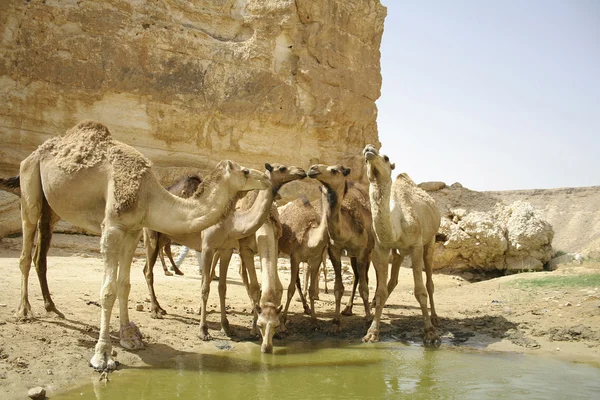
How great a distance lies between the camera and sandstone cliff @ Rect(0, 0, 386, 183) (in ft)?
51.0

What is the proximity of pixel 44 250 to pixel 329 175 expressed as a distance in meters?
3.89

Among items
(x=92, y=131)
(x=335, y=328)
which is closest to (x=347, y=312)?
(x=335, y=328)

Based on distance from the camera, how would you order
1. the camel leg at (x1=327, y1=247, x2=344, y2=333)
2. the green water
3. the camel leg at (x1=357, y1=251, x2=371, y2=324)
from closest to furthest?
the green water
the camel leg at (x1=327, y1=247, x2=344, y2=333)
the camel leg at (x1=357, y1=251, x2=371, y2=324)

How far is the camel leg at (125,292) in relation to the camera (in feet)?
21.1

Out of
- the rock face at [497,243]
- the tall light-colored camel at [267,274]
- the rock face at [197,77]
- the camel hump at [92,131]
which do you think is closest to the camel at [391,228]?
the tall light-colored camel at [267,274]

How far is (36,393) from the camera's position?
15.5 ft

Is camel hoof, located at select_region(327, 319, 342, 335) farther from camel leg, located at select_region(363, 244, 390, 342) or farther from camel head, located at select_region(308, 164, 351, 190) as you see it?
camel head, located at select_region(308, 164, 351, 190)

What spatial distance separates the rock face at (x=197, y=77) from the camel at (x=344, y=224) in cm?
843

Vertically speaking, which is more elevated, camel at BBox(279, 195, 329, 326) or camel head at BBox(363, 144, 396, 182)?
camel head at BBox(363, 144, 396, 182)

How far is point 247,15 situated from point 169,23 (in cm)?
280

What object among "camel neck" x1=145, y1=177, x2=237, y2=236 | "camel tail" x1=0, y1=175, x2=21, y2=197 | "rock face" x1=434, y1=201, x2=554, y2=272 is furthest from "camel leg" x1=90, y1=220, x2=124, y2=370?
"rock face" x1=434, y1=201, x2=554, y2=272

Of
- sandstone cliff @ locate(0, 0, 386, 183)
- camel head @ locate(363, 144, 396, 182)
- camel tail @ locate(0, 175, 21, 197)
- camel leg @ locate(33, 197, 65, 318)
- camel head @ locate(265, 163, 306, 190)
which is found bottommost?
camel leg @ locate(33, 197, 65, 318)

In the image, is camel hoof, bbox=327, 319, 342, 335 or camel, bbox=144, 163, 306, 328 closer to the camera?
camel, bbox=144, 163, 306, 328

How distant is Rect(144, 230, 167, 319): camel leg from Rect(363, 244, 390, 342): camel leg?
9.80 feet
